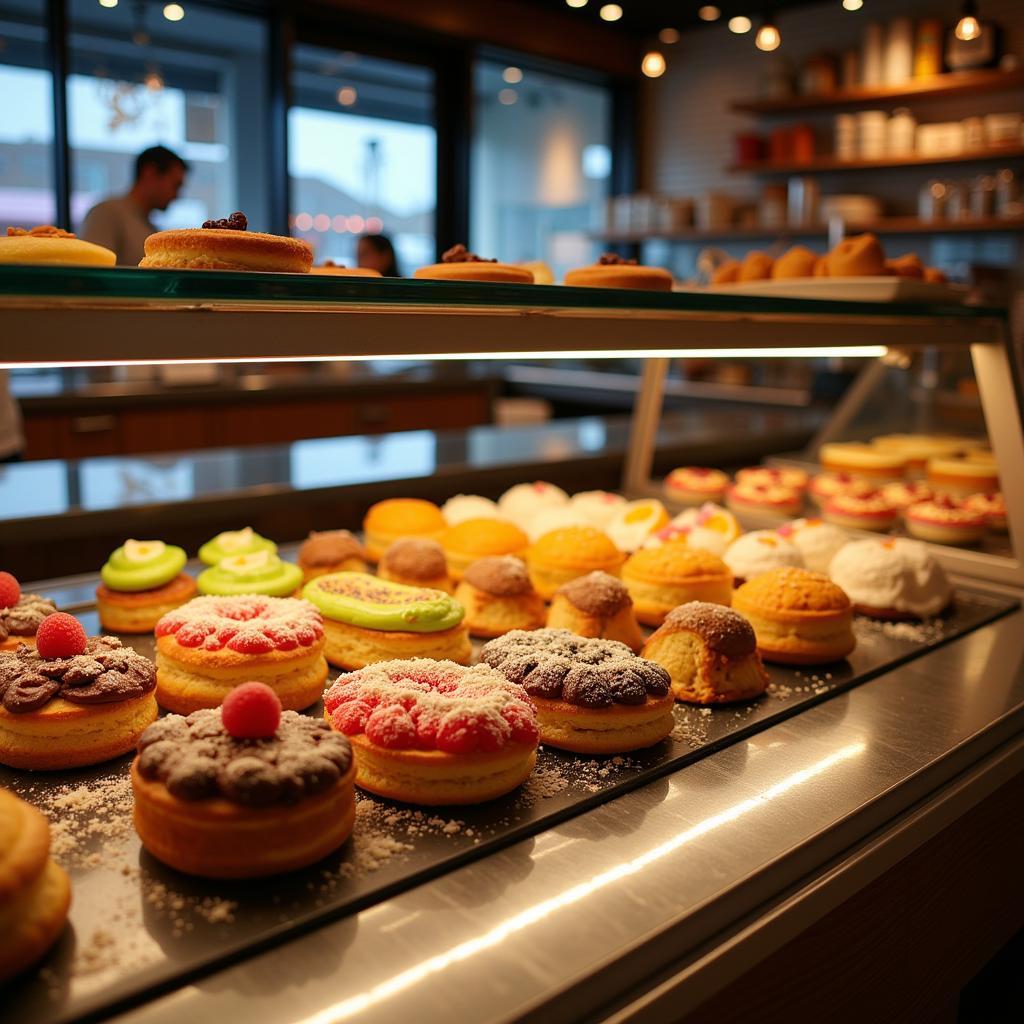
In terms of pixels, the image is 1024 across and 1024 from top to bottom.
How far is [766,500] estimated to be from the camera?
2.92 meters

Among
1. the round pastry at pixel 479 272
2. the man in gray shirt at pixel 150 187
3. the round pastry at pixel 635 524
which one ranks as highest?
the man in gray shirt at pixel 150 187

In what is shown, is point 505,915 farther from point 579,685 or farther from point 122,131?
point 122,131

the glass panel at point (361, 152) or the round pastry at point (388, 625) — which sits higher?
the glass panel at point (361, 152)

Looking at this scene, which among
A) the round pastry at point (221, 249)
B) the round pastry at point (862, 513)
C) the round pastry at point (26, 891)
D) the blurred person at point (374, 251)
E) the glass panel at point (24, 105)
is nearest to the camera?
the round pastry at point (26, 891)

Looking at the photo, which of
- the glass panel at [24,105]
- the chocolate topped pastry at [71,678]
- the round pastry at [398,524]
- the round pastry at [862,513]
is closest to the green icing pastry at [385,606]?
the chocolate topped pastry at [71,678]

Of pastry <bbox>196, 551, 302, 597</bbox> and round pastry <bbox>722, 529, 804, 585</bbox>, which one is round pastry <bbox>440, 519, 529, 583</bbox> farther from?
round pastry <bbox>722, 529, 804, 585</bbox>

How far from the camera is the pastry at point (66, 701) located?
1.31 m

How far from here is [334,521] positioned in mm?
2947

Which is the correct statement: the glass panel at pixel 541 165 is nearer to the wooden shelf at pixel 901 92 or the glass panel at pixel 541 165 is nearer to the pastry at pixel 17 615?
the wooden shelf at pixel 901 92

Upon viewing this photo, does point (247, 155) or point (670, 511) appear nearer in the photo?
point (670, 511)

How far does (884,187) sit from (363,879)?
7813 millimetres

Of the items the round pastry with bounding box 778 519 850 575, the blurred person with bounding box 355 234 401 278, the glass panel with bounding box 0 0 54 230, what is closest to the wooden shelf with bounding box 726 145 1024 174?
the blurred person with bounding box 355 234 401 278

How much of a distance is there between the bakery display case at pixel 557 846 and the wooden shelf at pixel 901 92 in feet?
19.8

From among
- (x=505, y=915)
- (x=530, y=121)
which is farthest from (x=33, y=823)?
(x=530, y=121)
